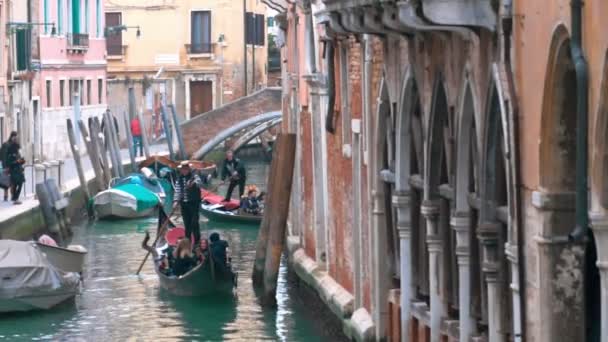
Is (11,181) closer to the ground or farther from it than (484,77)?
closer to the ground

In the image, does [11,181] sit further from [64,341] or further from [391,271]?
[391,271]

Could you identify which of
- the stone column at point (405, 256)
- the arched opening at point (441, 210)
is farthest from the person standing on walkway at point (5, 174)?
the arched opening at point (441, 210)

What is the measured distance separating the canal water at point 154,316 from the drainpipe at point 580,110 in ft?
21.3

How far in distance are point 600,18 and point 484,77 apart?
172 cm

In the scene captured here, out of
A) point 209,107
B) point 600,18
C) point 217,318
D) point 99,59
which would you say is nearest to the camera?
point 600,18

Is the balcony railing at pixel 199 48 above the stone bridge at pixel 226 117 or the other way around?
above

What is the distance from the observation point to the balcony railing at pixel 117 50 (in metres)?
41.2

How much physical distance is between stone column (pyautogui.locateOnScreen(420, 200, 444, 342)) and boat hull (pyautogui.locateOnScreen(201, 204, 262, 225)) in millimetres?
12839

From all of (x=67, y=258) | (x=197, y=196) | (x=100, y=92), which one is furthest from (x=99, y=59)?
(x=67, y=258)

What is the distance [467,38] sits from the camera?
26.8 feet

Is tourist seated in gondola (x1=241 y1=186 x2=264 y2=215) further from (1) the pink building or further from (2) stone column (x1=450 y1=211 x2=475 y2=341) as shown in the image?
(2) stone column (x1=450 y1=211 x2=475 y2=341)

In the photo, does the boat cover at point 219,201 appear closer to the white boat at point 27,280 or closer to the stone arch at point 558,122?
the white boat at point 27,280

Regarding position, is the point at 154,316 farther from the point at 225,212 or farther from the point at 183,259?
the point at 225,212

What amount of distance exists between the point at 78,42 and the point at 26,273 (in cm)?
1882
